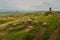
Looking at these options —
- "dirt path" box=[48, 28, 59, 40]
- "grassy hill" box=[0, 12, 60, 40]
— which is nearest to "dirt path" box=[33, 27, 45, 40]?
"grassy hill" box=[0, 12, 60, 40]

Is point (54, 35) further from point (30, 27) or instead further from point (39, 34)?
point (30, 27)

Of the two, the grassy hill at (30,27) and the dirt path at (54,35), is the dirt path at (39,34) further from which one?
the dirt path at (54,35)

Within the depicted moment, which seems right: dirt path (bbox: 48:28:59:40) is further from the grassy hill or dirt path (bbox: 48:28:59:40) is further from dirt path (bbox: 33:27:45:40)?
dirt path (bbox: 33:27:45:40)

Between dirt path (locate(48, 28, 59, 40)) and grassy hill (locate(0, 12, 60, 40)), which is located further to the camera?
dirt path (locate(48, 28, 59, 40))

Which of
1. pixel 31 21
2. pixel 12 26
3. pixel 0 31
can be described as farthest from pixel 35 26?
pixel 0 31

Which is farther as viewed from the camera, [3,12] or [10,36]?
[3,12]

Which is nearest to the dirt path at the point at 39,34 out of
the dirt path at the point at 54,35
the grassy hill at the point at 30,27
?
the grassy hill at the point at 30,27

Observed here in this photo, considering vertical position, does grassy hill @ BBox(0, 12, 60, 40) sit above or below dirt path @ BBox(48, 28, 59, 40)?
above

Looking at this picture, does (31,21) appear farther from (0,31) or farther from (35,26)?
(0,31)
